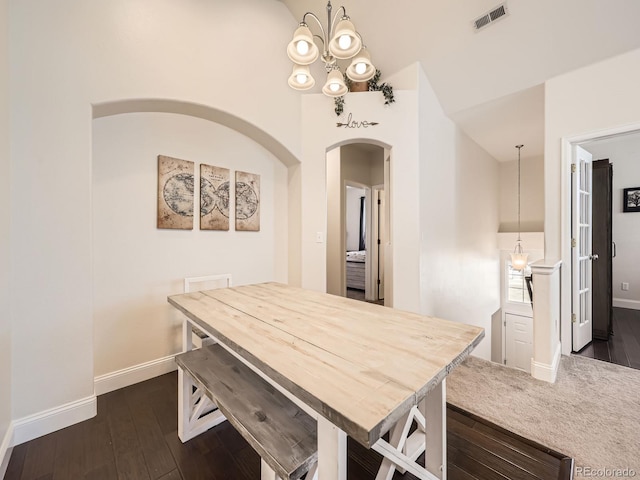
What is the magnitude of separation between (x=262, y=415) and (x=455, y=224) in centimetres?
336

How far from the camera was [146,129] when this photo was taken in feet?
7.59

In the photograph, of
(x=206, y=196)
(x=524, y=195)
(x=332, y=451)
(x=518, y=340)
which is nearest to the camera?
(x=332, y=451)

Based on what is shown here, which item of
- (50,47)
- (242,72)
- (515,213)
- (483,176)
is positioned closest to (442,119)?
(483,176)

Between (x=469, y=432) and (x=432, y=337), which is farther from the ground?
(x=432, y=337)

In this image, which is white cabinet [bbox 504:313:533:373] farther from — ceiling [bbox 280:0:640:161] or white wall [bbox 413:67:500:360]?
ceiling [bbox 280:0:640:161]

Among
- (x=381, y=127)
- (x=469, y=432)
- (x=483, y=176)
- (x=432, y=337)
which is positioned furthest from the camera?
(x=483, y=176)

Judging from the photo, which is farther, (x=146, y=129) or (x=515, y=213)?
(x=515, y=213)

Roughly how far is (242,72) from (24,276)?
Result: 7.68ft

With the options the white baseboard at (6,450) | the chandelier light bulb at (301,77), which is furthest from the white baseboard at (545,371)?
the white baseboard at (6,450)

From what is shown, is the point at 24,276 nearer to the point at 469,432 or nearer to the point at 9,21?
the point at 9,21

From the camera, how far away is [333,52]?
1.69 m

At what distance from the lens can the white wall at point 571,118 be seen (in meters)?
2.29

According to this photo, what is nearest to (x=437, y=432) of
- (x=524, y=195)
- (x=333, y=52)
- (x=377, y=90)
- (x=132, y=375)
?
(x=333, y=52)

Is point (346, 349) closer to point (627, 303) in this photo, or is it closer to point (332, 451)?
point (332, 451)
